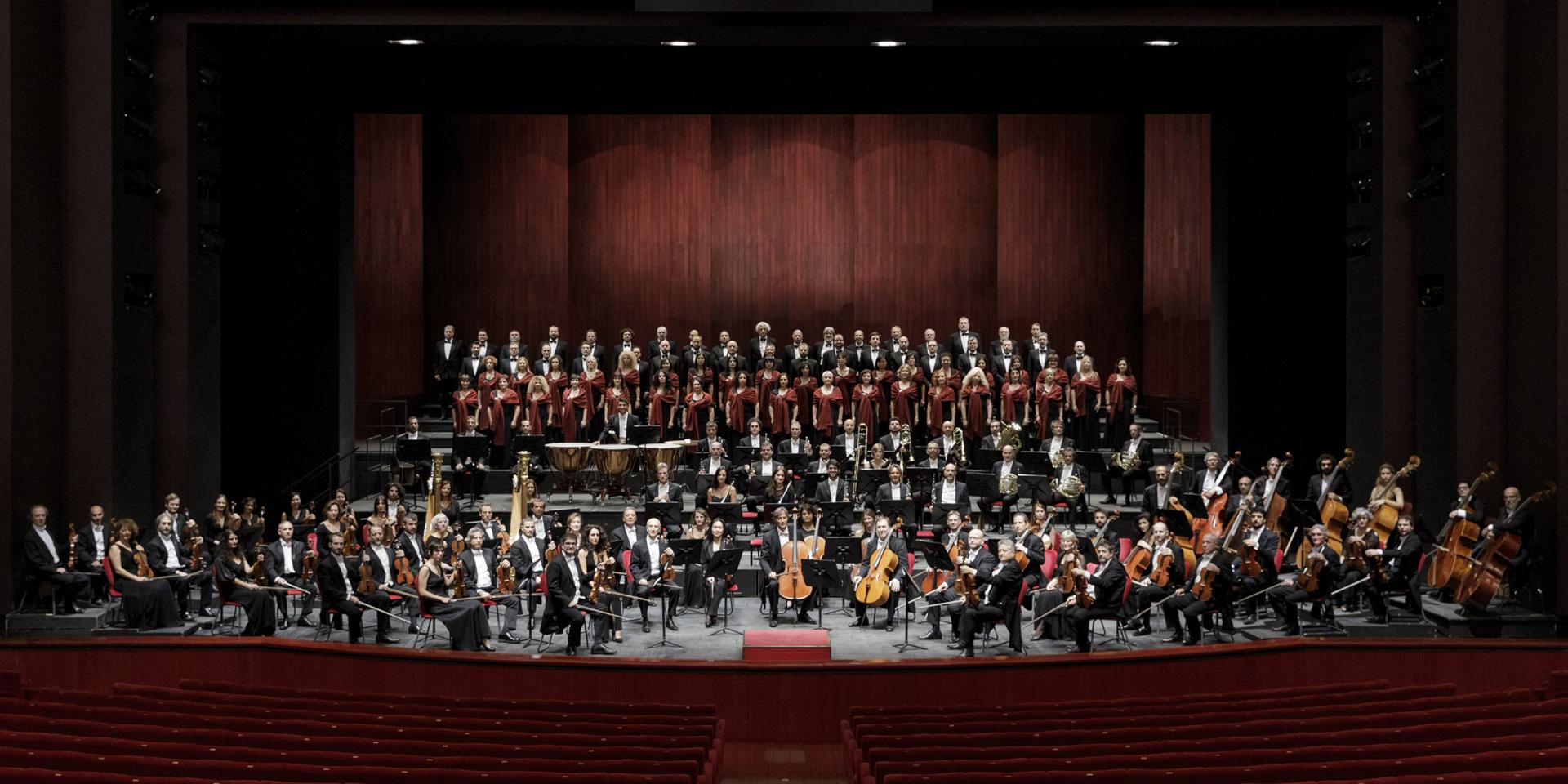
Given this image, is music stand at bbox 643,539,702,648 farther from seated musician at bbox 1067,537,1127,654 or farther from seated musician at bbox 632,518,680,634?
seated musician at bbox 1067,537,1127,654

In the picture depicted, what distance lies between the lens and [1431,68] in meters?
11.8

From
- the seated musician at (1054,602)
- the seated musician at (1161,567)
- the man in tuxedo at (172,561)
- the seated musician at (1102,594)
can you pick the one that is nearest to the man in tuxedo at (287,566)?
the man in tuxedo at (172,561)

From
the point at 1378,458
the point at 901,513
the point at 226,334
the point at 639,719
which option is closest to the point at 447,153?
the point at 226,334

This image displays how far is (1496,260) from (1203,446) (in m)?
6.03

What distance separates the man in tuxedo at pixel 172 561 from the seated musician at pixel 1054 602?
259 inches

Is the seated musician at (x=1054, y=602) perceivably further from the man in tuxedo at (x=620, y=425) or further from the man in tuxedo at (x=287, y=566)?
the man in tuxedo at (x=287, y=566)

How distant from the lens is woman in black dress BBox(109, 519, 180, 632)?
1115 cm

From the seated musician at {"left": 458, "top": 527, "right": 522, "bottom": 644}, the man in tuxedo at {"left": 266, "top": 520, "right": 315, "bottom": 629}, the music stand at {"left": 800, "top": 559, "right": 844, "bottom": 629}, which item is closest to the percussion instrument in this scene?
the seated musician at {"left": 458, "top": 527, "right": 522, "bottom": 644}

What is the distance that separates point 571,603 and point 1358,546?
5900 mm

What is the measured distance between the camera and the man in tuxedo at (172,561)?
1144 cm

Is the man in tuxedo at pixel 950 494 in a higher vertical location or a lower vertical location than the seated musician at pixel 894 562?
higher

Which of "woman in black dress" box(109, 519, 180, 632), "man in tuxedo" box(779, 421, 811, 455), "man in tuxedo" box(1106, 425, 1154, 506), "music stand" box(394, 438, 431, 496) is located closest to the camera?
"woman in black dress" box(109, 519, 180, 632)

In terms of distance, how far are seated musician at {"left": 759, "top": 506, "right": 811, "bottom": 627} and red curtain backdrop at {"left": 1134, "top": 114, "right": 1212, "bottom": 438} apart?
8119 mm

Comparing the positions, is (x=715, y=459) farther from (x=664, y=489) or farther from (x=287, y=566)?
(x=287, y=566)
